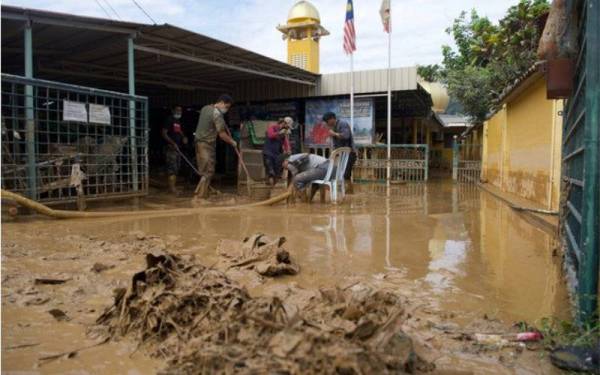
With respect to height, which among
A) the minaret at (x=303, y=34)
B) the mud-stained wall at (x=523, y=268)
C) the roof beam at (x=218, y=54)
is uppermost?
the minaret at (x=303, y=34)

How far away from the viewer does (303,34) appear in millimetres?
22531

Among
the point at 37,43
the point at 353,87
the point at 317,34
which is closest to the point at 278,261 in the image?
the point at 37,43

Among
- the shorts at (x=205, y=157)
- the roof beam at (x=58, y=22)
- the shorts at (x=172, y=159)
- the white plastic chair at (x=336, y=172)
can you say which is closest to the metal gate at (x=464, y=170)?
the white plastic chair at (x=336, y=172)

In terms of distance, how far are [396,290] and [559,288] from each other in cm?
127

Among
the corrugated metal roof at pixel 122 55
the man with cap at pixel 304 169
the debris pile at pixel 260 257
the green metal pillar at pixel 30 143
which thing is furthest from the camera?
the corrugated metal roof at pixel 122 55

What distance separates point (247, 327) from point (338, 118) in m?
14.6

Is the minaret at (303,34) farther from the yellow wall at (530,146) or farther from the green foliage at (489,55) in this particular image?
the yellow wall at (530,146)

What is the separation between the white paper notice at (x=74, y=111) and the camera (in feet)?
24.4

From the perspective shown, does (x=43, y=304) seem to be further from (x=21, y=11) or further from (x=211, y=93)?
(x=211, y=93)

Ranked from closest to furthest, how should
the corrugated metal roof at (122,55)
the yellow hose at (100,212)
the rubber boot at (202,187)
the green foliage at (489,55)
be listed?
1. the yellow hose at (100,212)
2. the corrugated metal roof at (122,55)
3. the rubber boot at (202,187)
4. the green foliage at (489,55)

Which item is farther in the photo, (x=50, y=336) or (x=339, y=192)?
(x=339, y=192)

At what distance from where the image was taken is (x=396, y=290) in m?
3.34

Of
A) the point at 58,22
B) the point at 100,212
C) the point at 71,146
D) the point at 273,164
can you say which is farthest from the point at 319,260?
the point at 58,22

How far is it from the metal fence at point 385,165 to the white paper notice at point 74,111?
962 centimetres
